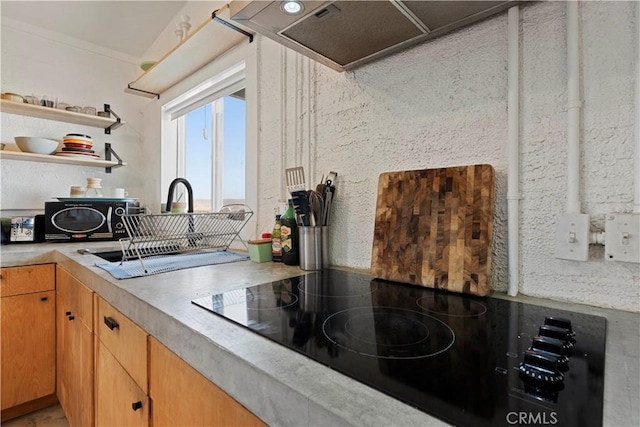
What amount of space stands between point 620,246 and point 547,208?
15 cm

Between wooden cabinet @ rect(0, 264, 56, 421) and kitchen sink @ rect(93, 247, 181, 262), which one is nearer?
kitchen sink @ rect(93, 247, 181, 262)

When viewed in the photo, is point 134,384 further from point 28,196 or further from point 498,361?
point 28,196

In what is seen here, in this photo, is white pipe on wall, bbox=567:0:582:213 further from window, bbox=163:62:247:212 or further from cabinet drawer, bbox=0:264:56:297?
cabinet drawer, bbox=0:264:56:297

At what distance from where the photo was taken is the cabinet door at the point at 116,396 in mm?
792

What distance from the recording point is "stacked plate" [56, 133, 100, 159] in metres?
2.13

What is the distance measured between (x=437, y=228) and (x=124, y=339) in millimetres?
916

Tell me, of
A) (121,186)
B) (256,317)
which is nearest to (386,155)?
(256,317)

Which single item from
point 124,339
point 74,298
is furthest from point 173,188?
point 124,339

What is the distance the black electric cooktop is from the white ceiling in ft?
7.49

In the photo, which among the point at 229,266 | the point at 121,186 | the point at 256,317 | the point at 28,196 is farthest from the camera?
the point at 121,186

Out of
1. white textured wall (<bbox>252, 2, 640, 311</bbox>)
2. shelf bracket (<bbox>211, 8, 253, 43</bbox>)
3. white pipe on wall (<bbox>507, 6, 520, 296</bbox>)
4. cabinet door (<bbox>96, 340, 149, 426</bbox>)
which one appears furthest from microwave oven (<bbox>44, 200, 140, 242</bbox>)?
white pipe on wall (<bbox>507, 6, 520, 296</bbox>)

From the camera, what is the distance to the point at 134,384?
32.4 inches

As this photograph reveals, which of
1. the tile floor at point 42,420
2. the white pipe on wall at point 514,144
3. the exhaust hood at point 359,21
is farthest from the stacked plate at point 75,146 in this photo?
the white pipe on wall at point 514,144

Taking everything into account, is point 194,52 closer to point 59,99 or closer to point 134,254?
point 134,254
